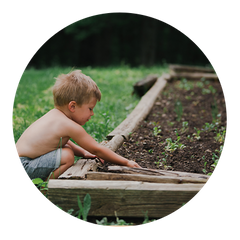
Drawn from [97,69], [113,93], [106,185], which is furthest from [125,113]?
[97,69]

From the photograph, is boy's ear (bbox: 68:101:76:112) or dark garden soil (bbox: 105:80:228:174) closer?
boy's ear (bbox: 68:101:76:112)

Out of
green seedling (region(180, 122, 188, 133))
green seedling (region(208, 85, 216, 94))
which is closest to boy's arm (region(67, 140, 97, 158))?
green seedling (region(180, 122, 188, 133))

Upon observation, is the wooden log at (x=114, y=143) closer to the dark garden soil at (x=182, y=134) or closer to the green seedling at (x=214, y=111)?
the dark garden soil at (x=182, y=134)

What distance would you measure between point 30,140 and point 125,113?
231cm

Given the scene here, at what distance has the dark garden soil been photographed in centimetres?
266

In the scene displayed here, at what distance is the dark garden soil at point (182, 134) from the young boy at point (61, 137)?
570mm

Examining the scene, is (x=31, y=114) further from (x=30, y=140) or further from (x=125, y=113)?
(x=30, y=140)

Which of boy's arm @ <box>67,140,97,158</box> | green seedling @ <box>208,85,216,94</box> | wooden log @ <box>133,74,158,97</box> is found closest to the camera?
boy's arm @ <box>67,140,97,158</box>

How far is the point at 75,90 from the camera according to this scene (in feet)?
7.45

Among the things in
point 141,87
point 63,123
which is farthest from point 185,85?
point 63,123

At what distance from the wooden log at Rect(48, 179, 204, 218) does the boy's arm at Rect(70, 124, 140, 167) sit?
17.2 inches

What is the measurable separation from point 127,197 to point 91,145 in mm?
604

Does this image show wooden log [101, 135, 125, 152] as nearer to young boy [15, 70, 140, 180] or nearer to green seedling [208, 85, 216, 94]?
young boy [15, 70, 140, 180]

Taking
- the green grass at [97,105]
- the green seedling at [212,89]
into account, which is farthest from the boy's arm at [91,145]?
the green seedling at [212,89]
